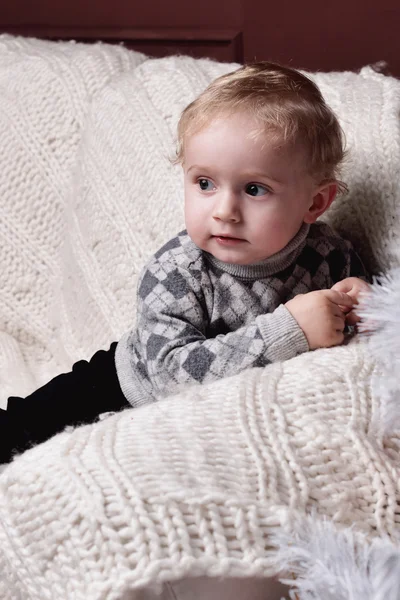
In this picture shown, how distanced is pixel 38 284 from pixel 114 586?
3.01 ft

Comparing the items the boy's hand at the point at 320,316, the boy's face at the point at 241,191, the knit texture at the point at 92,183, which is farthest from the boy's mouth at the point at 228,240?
the knit texture at the point at 92,183

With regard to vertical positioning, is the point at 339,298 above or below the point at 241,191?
below

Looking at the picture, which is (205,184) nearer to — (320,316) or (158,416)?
(320,316)

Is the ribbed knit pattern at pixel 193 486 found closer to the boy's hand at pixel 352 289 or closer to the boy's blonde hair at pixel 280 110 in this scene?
the boy's hand at pixel 352 289

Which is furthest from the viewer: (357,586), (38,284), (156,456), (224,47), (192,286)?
(224,47)

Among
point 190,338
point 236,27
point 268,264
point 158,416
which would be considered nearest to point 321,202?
point 268,264

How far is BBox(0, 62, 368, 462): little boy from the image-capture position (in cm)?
103

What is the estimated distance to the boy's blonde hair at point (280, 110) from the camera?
1029 millimetres

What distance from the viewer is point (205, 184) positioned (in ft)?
3.53

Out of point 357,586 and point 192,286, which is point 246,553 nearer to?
point 357,586

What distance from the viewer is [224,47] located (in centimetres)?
200

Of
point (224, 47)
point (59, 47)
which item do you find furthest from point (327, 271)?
point (224, 47)

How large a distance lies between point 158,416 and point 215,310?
32 centimetres

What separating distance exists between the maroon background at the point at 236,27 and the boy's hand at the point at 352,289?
0.86 meters
